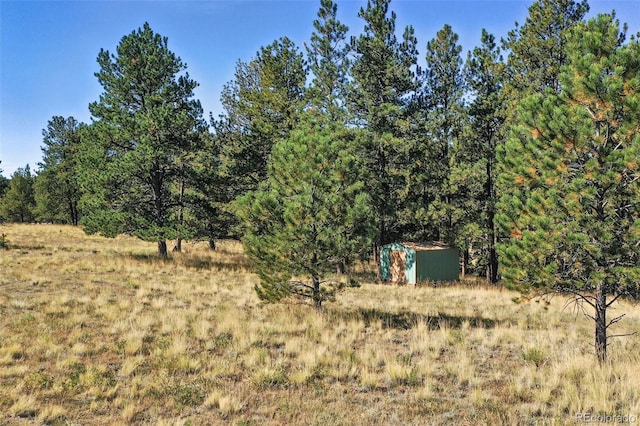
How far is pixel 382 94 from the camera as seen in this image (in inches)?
870

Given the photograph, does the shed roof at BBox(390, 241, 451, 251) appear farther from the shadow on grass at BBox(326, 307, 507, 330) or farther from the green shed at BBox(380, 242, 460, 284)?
the shadow on grass at BBox(326, 307, 507, 330)

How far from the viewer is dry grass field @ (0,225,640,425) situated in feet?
21.7

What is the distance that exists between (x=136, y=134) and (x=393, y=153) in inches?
527

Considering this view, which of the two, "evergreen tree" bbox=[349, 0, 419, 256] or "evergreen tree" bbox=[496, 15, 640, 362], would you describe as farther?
"evergreen tree" bbox=[349, 0, 419, 256]

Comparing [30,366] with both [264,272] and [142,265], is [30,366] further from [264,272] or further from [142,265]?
[142,265]

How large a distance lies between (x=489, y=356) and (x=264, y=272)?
20.9 feet

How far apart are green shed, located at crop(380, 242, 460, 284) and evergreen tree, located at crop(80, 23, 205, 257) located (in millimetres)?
11437

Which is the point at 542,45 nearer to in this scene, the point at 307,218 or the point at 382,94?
the point at 382,94

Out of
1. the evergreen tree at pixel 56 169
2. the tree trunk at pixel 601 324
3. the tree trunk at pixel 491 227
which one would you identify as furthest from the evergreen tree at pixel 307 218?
the evergreen tree at pixel 56 169

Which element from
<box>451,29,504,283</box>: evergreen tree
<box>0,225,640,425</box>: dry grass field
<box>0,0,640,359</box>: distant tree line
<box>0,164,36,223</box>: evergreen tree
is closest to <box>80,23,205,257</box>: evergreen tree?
<box>0,0,640,359</box>: distant tree line

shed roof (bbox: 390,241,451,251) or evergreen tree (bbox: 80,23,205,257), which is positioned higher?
evergreen tree (bbox: 80,23,205,257)

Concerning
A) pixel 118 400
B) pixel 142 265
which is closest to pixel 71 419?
pixel 118 400

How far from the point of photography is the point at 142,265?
21.0 metres

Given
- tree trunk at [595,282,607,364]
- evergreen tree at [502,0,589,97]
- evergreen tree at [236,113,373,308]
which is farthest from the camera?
evergreen tree at [502,0,589,97]
